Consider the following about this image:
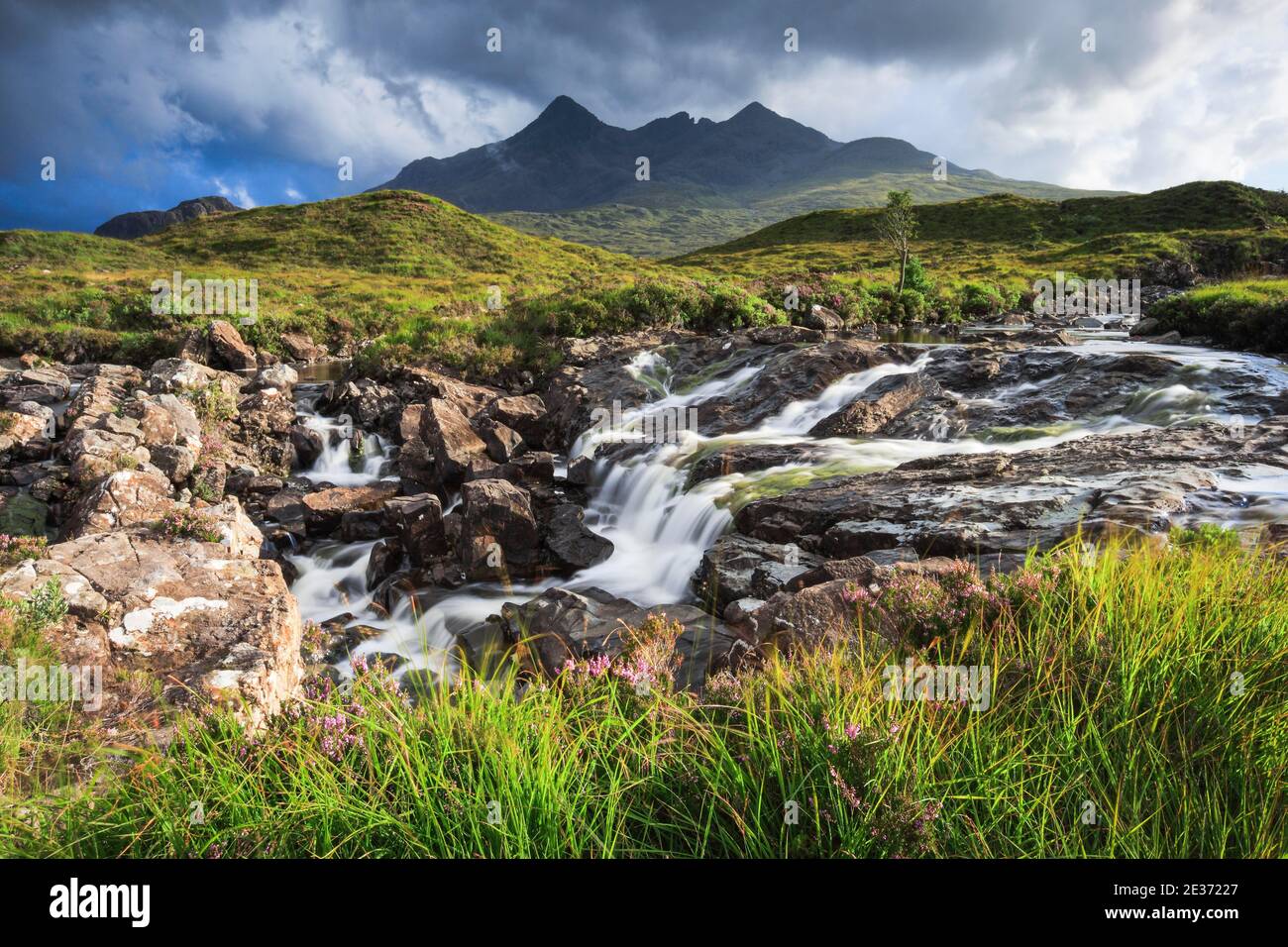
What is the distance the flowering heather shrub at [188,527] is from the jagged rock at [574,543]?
5.43 m

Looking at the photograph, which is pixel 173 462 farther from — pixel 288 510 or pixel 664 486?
pixel 664 486

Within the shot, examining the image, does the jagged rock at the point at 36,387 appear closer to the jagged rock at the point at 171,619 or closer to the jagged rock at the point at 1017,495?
the jagged rock at the point at 171,619

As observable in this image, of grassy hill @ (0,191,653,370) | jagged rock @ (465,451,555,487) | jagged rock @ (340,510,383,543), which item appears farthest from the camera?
grassy hill @ (0,191,653,370)

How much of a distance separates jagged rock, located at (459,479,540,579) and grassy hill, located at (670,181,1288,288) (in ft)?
110

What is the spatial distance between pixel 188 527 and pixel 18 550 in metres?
1.59

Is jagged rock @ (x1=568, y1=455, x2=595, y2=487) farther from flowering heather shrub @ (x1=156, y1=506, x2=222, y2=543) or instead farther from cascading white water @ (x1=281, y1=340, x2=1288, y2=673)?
flowering heather shrub @ (x1=156, y1=506, x2=222, y2=543)

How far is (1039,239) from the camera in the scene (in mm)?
78500

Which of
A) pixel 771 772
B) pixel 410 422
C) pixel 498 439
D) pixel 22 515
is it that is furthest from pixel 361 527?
pixel 771 772

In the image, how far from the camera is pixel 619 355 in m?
23.2

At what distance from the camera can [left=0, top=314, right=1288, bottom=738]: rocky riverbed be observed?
22.2 feet

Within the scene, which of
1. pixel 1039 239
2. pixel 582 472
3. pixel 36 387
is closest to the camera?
pixel 582 472

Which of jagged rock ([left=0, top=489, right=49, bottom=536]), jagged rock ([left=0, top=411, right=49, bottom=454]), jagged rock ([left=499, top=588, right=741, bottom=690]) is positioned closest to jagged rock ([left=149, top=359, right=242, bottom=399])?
jagged rock ([left=0, top=411, right=49, bottom=454])

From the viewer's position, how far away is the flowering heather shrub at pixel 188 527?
325 inches
